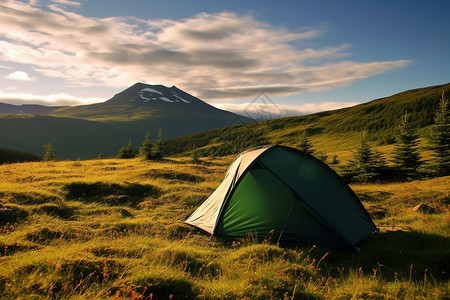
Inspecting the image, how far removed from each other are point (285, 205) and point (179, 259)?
4.02 metres

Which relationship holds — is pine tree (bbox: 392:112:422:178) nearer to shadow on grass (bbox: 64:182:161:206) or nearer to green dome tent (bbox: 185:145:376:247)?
green dome tent (bbox: 185:145:376:247)

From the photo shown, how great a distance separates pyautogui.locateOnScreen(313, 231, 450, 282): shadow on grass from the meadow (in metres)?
0.03

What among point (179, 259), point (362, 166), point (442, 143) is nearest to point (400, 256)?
point (179, 259)

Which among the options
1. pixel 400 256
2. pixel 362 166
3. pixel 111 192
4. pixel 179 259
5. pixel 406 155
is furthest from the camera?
pixel 406 155

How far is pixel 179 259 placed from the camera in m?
6.06

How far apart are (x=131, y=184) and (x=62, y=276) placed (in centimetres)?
1190

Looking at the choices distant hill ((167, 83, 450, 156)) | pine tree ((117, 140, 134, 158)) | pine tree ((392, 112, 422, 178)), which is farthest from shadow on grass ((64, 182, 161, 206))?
distant hill ((167, 83, 450, 156))

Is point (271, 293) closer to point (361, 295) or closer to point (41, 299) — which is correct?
point (361, 295)

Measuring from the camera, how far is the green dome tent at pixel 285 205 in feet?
26.6

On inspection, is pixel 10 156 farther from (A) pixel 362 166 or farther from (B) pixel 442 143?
(B) pixel 442 143

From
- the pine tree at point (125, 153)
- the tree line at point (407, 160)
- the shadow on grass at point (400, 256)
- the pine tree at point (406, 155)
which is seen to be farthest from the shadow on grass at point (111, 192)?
the pine tree at point (125, 153)

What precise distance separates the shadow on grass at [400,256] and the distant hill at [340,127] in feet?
224

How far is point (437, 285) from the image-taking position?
5113 mm

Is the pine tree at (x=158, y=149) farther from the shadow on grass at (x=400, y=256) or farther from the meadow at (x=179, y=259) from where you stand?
the shadow on grass at (x=400, y=256)
